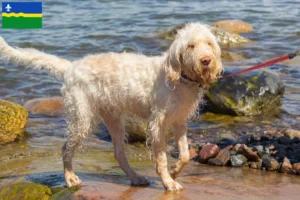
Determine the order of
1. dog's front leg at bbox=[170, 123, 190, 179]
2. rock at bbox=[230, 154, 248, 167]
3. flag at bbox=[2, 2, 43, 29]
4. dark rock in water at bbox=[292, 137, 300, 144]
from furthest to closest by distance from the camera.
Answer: flag at bbox=[2, 2, 43, 29], dark rock in water at bbox=[292, 137, 300, 144], rock at bbox=[230, 154, 248, 167], dog's front leg at bbox=[170, 123, 190, 179]

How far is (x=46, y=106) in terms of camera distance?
1133 cm

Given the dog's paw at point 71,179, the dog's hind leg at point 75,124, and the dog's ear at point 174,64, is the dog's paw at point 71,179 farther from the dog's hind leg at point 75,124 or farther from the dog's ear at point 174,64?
the dog's ear at point 174,64

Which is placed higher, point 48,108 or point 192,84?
point 192,84

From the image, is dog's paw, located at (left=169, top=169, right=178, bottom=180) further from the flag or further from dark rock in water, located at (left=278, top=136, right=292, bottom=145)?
the flag

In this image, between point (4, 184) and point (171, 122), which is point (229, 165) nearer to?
point (171, 122)

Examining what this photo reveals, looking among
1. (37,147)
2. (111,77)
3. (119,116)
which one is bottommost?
(37,147)

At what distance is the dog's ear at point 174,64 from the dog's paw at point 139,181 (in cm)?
135

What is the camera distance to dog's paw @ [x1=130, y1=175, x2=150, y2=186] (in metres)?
6.50

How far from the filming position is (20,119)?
9.55 meters

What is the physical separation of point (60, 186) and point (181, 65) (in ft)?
6.47

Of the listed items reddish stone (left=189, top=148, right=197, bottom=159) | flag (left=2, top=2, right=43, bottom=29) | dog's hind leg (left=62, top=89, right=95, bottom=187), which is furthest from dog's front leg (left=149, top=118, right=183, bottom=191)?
flag (left=2, top=2, right=43, bottom=29)

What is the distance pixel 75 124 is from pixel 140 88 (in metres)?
0.89

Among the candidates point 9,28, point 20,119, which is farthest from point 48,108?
point 9,28

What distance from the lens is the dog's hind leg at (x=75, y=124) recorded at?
6383mm
